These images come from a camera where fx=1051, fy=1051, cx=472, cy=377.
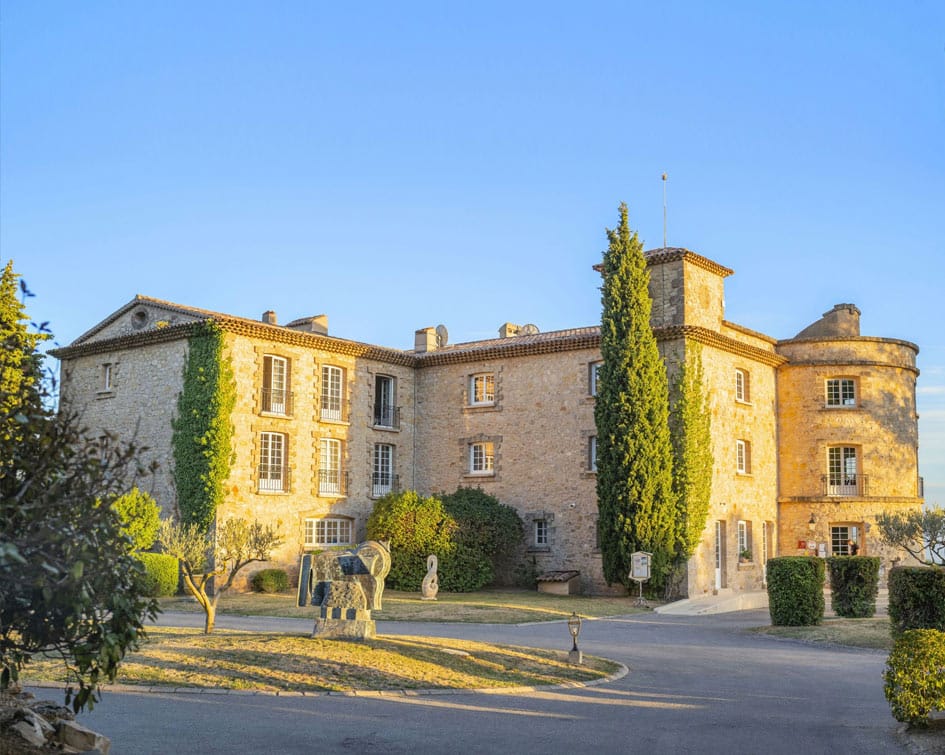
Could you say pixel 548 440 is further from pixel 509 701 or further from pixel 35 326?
pixel 35 326

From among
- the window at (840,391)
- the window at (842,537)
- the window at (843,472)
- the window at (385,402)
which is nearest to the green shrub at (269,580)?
the window at (385,402)

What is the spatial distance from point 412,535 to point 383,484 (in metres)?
4.51

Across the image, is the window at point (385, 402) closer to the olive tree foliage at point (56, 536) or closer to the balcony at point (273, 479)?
the balcony at point (273, 479)

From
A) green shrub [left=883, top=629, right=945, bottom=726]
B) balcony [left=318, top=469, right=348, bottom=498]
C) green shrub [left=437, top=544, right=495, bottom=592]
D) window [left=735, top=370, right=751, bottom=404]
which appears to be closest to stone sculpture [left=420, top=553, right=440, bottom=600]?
green shrub [left=437, top=544, right=495, bottom=592]

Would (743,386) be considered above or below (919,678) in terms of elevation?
→ above

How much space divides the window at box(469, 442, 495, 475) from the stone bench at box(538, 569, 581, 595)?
4.71 m

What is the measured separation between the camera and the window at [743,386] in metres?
36.5

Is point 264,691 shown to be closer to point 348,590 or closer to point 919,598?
point 348,590

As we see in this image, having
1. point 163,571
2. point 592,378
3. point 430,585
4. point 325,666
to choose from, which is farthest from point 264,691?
point 592,378

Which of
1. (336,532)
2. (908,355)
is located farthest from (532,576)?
(908,355)

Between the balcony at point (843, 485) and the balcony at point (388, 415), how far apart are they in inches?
610

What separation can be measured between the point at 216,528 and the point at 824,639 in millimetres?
17891

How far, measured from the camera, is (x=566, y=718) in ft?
38.3

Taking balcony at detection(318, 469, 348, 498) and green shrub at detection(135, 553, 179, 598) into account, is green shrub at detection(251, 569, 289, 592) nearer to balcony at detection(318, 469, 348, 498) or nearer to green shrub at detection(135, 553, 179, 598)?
green shrub at detection(135, 553, 179, 598)
